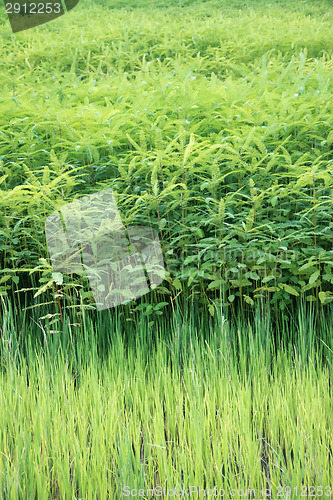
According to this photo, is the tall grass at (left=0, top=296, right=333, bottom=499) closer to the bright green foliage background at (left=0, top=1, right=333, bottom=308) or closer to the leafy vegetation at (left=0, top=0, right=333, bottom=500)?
the leafy vegetation at (left=0, top=0, right=333, bottom=500)

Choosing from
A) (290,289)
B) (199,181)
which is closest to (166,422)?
(290,289)

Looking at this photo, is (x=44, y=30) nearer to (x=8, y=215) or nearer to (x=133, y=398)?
(x=8, y=215)

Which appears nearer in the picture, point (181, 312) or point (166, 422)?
point (166, 422)

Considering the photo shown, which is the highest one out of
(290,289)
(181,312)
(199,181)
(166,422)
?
(199,181)

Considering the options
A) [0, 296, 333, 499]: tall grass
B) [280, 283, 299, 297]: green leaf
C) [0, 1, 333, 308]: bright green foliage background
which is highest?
[0, 1, 333, 308]: bright green foliage background

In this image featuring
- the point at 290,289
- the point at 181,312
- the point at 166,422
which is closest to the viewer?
the point at 166,422

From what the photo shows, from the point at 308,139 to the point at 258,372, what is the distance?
1611mm

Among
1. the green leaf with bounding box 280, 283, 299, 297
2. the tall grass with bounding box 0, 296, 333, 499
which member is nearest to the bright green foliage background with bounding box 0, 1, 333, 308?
the green leaf with bounding box 280, 283, 299, 297

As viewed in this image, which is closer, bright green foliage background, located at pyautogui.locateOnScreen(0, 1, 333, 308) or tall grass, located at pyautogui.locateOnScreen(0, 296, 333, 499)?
tall grass, located at pyautogui.locateOnScreen(0, 296, 333, 499)

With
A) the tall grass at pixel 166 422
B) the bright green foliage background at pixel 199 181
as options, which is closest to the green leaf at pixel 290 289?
the bright green foliage background at pixel 199 181

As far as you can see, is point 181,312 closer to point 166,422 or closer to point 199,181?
point 166,422

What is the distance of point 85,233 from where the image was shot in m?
2.56

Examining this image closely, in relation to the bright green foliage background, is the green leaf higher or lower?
lower

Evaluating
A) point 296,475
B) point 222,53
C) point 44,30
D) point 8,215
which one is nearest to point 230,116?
point 8,215
